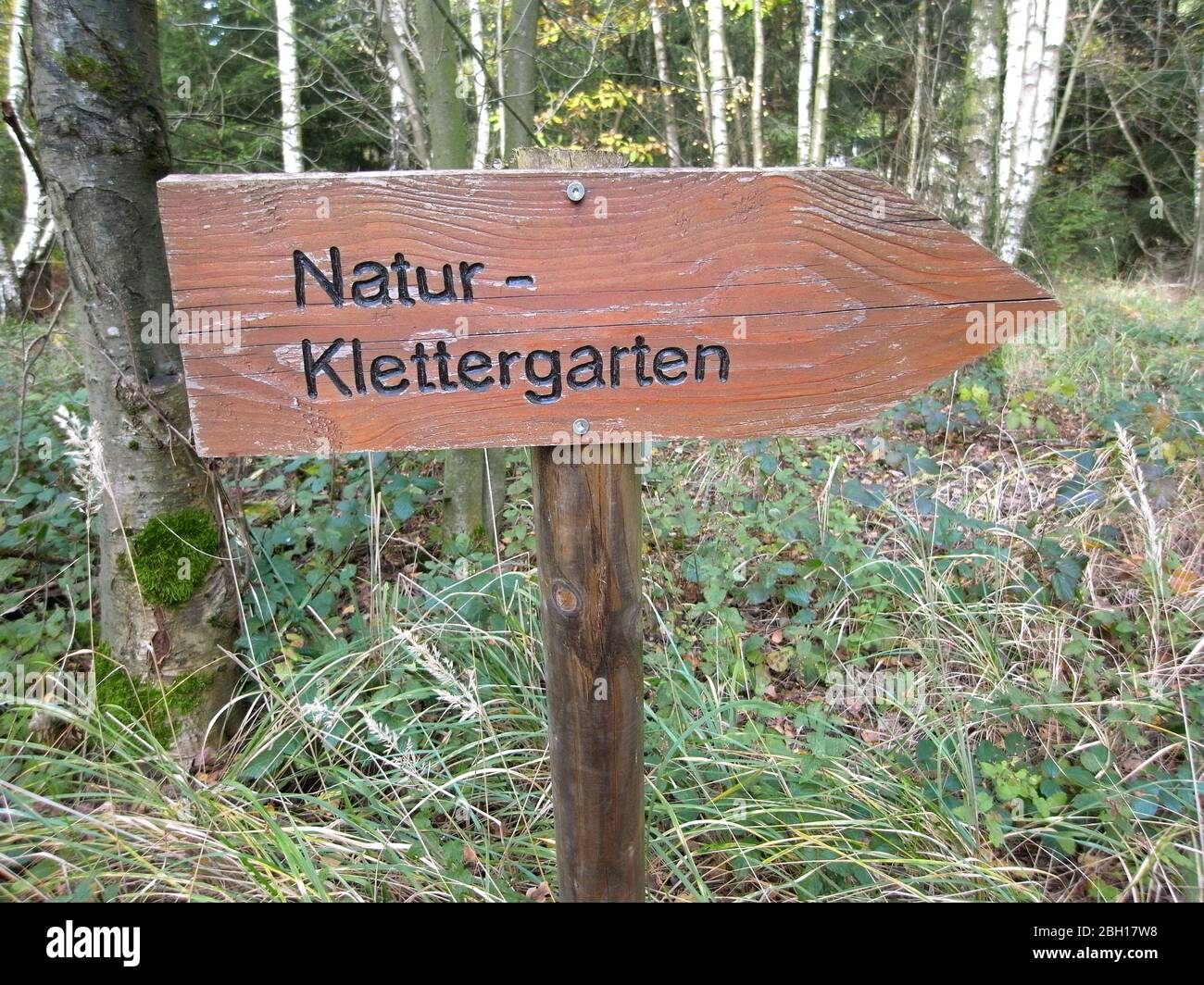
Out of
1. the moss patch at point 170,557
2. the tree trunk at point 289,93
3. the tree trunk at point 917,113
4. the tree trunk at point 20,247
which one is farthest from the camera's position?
the tree trunk at point 917,113

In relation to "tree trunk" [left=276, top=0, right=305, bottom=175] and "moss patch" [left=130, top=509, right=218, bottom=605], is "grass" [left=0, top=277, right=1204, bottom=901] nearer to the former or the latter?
"moss patch" [left=130, top=509, right=218, bottom=605]

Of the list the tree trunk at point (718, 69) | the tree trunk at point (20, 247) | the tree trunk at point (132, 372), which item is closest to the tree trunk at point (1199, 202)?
the tree trunk at point (718, 69)

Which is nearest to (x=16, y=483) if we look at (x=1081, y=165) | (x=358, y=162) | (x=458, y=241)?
(x=458, y=241)

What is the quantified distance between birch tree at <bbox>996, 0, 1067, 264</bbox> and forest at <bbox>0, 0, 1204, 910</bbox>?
2.53 metres

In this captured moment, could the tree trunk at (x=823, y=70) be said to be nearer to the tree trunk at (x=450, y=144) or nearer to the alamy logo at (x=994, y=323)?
the tree trunk at (x=450, y=144)

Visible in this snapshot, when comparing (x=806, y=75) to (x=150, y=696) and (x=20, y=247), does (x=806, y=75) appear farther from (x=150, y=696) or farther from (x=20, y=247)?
(x=150, y=696)

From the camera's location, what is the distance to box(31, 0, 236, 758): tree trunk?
179cm

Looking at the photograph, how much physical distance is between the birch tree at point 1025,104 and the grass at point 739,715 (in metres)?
3.35

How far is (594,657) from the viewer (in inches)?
48.6

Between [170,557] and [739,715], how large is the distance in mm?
1813

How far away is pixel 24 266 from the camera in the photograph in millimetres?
8094

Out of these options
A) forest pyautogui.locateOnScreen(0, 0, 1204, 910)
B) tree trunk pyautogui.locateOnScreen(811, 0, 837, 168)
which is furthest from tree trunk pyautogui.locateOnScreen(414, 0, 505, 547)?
tree trunk pyautogui.locateOnScreen(811, 0, 837, 168)

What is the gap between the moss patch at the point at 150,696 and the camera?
2029 millimetres

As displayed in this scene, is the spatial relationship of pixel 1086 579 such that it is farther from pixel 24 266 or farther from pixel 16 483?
pixel 24 266
